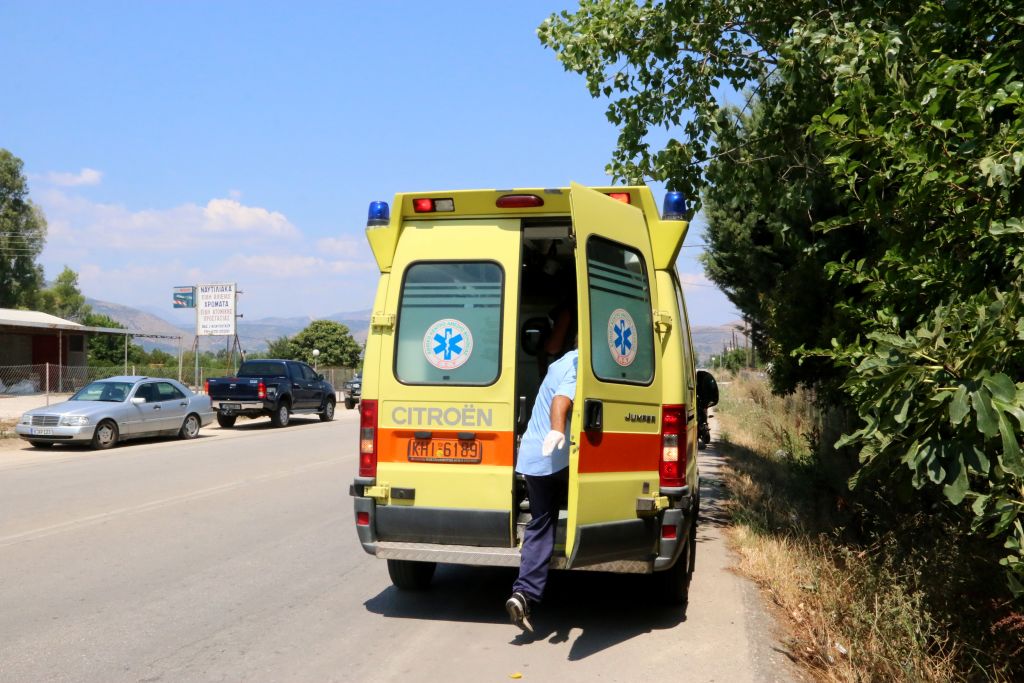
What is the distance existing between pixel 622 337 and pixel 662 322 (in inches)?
14.1

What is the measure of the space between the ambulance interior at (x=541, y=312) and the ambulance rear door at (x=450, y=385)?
0.82 feet

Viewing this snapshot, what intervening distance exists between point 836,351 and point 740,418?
20190 millimetres

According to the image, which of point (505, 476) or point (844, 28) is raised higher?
point (844, 28)

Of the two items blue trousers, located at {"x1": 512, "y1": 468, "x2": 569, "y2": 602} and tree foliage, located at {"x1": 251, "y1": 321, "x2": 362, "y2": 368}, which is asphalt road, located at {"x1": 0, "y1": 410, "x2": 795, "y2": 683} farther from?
tree foliage, located at {"x1": 251, "y1": 321, "x2": 362, "y2": 368}


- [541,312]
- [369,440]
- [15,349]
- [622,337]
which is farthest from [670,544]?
[15,349]

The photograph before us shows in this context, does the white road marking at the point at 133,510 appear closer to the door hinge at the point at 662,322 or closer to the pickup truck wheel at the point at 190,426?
the door hinge at the point at 662,322

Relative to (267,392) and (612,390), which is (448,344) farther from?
(267,392)

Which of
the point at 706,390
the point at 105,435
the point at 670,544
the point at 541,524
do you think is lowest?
the point at 105,435

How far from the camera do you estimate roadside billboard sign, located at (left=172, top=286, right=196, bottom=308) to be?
53647 millimetres

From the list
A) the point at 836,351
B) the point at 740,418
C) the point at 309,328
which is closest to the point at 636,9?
the point at 836,351

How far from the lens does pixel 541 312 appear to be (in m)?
9.86

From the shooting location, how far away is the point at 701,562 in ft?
27.8

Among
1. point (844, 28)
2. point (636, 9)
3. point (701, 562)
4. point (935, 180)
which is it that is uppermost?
point (636, 9)

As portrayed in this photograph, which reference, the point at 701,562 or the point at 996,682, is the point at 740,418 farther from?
the point at 996,682
